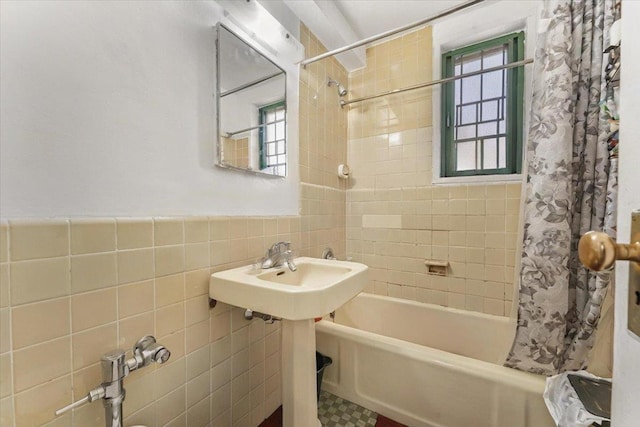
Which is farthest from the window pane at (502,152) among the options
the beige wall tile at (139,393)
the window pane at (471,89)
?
the beige wall tile at (139,393)

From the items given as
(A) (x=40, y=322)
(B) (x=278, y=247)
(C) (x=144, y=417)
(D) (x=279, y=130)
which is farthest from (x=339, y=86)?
(C) (x=144, y=417)

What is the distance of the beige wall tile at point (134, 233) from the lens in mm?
811

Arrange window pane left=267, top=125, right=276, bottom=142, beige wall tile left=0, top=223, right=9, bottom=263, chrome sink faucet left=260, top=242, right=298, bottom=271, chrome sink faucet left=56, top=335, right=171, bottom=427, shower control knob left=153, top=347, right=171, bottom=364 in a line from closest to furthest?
beige wall tile left=0, top=223, right=9, bottom=263, chrome sink faucet left=56, top=335, right=171, bottom=427, shower control knob left=153, top=347, right=171, bottom=364, chrome sink faucet left=260, top=242, right=298, bottom=271, window pane left=267, top=125, right=276, bottom=142

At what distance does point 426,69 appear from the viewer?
1891 mm

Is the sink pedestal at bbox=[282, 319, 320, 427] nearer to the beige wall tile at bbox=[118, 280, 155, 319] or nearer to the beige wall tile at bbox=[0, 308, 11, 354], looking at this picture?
the beige wall tile at bbox=[118, 280, 155, 319]

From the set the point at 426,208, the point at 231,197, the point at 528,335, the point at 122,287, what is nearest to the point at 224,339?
the point at 122,287

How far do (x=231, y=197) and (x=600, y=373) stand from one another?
167 cm

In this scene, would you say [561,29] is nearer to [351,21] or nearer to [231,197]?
[351,21]

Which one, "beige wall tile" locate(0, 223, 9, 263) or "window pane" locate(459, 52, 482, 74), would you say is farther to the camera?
"window pane" locate(459, 52, 482, 74)

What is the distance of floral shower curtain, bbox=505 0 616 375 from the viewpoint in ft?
3.62

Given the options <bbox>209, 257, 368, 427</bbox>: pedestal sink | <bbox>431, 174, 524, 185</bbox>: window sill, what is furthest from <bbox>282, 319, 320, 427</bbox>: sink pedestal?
<bbox>431, 174, 524, 185</bbox>: window sill

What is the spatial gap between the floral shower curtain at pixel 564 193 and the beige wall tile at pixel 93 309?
1.55 meters

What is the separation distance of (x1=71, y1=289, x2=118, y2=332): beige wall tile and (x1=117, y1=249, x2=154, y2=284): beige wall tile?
5cm

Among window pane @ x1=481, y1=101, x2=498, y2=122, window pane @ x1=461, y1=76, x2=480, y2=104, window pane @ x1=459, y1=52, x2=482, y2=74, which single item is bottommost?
window pane @ x1=481, y1=101, x2=498, y2=122
